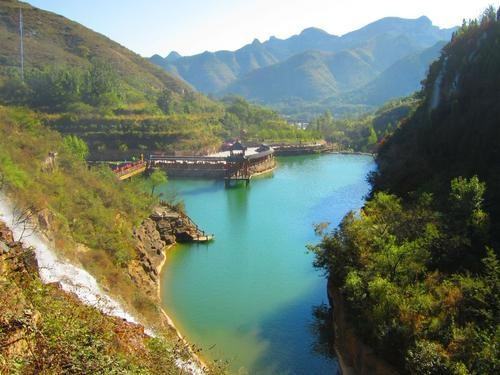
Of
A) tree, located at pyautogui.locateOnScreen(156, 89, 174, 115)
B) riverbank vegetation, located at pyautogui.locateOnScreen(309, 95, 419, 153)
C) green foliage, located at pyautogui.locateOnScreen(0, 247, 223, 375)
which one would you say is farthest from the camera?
tree, located at pyautogui.locateOnScreen(156, 89, 174, 115)

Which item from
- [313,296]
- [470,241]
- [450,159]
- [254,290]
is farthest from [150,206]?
[470,241]

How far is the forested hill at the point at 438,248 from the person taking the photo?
1073cm

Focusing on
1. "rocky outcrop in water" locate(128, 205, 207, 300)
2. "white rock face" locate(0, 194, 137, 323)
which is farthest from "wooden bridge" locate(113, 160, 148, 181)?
"white rock face" locate(0, 194, 137, 323)

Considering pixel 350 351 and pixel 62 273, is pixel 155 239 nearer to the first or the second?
pixel 62 273

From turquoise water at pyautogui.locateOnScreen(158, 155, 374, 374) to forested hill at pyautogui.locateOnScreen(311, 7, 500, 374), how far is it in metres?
2.49

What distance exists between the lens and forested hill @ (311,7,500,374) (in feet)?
35.2

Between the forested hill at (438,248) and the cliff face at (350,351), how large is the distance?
223mm

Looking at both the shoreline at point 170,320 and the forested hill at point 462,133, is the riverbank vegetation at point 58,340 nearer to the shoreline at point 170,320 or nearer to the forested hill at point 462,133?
the shoreline at point 170,320

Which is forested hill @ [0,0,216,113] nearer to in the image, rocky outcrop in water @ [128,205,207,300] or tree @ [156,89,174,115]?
tree @ [156,89,174,115]

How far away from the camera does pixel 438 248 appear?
14672mm

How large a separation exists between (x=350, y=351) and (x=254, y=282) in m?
7.83

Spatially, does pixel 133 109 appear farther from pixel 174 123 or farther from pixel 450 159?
pixel 450 159

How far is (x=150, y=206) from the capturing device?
86.0ft

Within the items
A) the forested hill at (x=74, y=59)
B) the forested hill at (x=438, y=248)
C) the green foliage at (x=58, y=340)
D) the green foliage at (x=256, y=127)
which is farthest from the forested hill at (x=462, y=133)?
the forested hill at (x=74, y=59)
